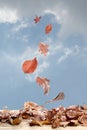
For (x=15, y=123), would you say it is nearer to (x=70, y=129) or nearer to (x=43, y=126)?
(x=43, y=126)

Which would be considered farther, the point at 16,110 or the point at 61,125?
the point at 16,110

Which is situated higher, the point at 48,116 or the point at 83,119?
the point at 48,116

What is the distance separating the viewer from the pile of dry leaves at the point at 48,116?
5094mm

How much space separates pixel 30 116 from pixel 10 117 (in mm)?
361

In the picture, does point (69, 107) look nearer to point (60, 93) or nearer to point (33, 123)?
point (60, 93)

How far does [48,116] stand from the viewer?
5211mm

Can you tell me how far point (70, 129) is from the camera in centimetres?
504

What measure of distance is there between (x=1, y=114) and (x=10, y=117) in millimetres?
204

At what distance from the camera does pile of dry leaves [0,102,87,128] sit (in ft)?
16.7

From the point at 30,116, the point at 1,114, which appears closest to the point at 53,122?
the point at 30,116

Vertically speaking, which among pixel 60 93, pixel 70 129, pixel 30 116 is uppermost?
pixel 60 93

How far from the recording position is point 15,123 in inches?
201

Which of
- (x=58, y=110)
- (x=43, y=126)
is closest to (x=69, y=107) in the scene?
(x=58, y=110)

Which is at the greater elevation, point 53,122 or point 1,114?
point 1,114
